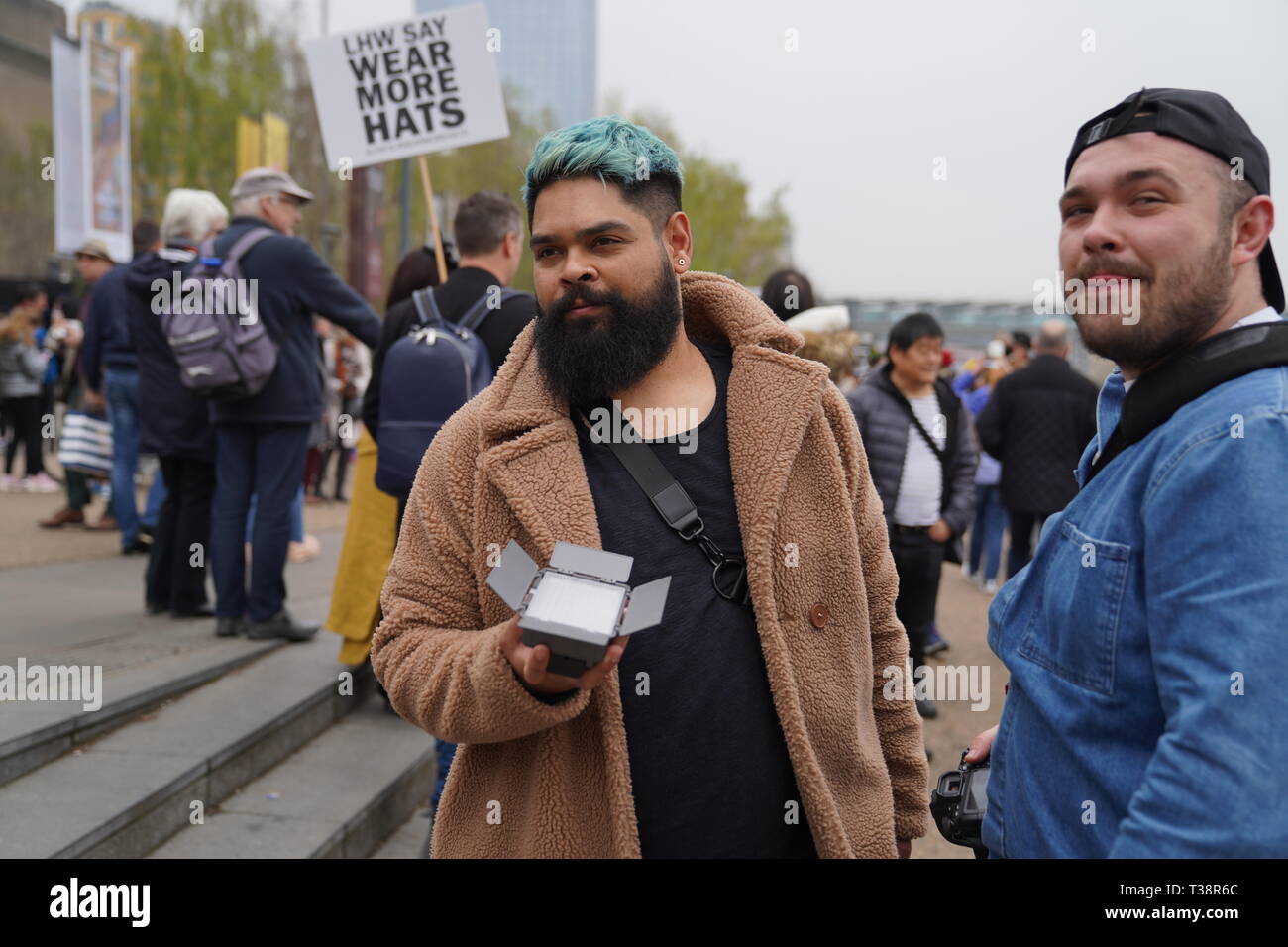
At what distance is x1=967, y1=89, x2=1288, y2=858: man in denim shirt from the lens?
127 centimetres

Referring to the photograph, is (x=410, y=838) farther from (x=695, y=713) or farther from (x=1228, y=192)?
(x=1228, y=192)

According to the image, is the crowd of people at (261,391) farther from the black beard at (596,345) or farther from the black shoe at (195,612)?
the black beard at (596,345)

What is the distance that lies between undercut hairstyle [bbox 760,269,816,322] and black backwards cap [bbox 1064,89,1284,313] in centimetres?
357

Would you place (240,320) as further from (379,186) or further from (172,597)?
(379,186)

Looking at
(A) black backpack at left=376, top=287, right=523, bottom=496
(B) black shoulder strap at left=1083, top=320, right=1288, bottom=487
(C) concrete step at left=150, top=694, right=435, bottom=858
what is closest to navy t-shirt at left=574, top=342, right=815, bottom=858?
(B) black shoulder strap at left=1083, top=320, right=1288, bottom=487

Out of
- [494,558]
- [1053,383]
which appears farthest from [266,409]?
[1053,383]

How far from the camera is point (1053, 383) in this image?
8406 mm

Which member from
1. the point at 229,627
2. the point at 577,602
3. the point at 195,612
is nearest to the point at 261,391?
the point at 229,627

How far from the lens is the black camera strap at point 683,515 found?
2.01 m

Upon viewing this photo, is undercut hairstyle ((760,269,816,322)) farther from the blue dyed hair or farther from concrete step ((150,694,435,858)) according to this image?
the blue dyed hair

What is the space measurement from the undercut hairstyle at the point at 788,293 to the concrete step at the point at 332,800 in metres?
2.62

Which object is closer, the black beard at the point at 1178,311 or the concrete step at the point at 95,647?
the black beard at the point at 1178,311

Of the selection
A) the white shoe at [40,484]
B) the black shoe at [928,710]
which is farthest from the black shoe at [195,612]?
the white shoe at [40,484]
